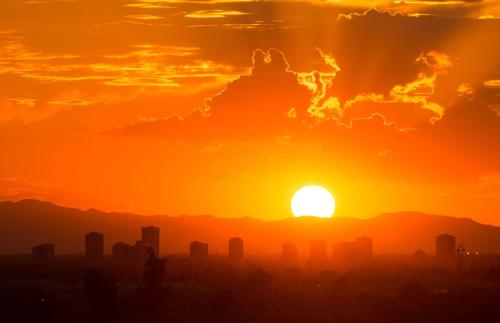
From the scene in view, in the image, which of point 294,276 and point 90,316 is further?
point 294,276

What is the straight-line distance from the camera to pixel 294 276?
199000 millimetres

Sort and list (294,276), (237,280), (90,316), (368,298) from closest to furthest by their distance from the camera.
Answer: (90,316), (368,298), (237,280), (294,276)

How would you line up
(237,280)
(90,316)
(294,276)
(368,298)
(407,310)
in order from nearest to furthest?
1. (90,316)
2. (407,310)
3. (368,298)
4. (237,280)
5. (294,276)

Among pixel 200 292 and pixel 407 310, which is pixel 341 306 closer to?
pixel 407 310

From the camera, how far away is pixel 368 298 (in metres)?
144

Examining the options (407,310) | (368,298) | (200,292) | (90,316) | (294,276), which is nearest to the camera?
(90,316)

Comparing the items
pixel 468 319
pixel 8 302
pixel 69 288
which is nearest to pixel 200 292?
pixel 69 288

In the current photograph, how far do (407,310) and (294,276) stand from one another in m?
65.8

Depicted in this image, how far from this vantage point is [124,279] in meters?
185

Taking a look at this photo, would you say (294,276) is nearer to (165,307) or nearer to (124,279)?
(124,279)

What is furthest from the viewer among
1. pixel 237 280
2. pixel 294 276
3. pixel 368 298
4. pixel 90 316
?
pixel 294 276

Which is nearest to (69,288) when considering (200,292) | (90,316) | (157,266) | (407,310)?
(200,292)

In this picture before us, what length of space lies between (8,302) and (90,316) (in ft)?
60.4

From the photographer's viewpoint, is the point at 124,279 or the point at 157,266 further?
the point at 124,279
